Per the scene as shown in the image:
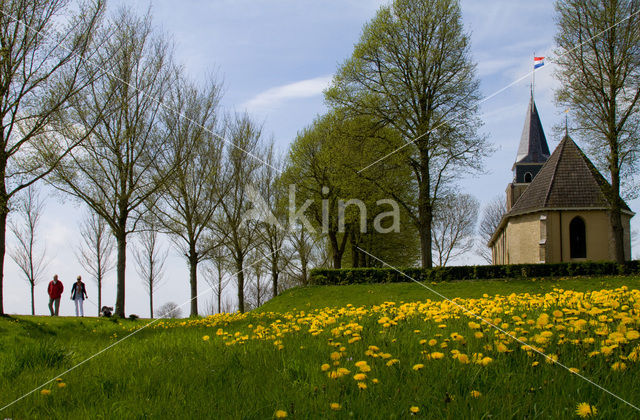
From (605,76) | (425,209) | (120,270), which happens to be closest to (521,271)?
(425,209)

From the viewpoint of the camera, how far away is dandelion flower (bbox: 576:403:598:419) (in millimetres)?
3137

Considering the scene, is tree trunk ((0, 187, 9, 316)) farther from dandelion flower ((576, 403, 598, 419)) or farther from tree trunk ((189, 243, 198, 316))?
dandelion flower ((576, 403, 598, 419))

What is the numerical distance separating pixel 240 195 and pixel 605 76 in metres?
19.0

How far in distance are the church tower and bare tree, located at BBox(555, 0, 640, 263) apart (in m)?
28.2

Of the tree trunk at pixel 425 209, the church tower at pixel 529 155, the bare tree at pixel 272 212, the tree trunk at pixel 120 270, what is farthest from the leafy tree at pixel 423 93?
the church tower at pixel 529 155

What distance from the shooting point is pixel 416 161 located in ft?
78.1

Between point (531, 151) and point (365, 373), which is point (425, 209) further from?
point (531, 151)

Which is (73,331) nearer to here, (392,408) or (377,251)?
(392,408)

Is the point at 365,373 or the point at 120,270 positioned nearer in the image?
the point at 365,373

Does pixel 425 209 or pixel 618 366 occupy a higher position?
pixel 425 209

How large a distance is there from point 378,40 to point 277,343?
75.0 feet

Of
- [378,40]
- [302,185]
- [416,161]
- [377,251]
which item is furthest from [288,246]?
[378,40]

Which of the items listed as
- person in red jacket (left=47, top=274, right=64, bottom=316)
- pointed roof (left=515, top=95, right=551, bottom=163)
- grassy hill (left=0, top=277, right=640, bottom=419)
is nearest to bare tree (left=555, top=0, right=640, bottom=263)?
grassy hill (left=0, top=277, right=640, bottom=419)

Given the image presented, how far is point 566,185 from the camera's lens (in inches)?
1291
